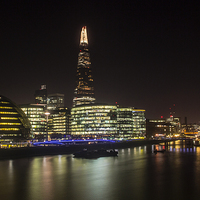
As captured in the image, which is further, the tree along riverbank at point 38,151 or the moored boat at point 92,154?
the moored boat at point 92,154

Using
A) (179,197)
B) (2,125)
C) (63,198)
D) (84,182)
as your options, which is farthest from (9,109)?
(179,197)

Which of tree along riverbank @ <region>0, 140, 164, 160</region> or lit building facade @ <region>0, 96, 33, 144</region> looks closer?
tree along riverbank @ <region>0, 140, 164, 160</region>

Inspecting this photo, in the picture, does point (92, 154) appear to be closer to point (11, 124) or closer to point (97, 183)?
point (11, 124)

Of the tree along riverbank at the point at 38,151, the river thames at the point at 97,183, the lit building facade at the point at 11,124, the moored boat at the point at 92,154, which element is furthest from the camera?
the lit building facade at the point at 11,124

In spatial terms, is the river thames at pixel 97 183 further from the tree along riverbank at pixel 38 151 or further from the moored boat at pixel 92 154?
the moored boat at pixel 92 154

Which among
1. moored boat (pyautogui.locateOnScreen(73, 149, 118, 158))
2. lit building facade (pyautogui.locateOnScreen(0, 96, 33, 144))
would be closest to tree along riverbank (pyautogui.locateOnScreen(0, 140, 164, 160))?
moored boat (pyautogui.locateOnScreen(73, 149, 118, 158))

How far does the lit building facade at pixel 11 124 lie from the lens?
122312mm

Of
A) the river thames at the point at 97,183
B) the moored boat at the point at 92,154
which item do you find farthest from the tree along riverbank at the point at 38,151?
the river thames at the point at 97,183

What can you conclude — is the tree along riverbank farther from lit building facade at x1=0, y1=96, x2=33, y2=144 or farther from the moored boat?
lit building facade at x1=0, y1=96, x2=33, y2=144

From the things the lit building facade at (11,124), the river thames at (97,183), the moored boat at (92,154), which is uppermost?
the lit building facade at (11,124)

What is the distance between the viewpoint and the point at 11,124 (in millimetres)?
124938

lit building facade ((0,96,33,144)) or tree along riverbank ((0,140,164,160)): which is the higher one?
lit building facade ((0,96,33,144))

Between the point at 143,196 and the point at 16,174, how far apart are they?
31812mm

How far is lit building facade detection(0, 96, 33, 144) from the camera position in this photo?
12231cm
